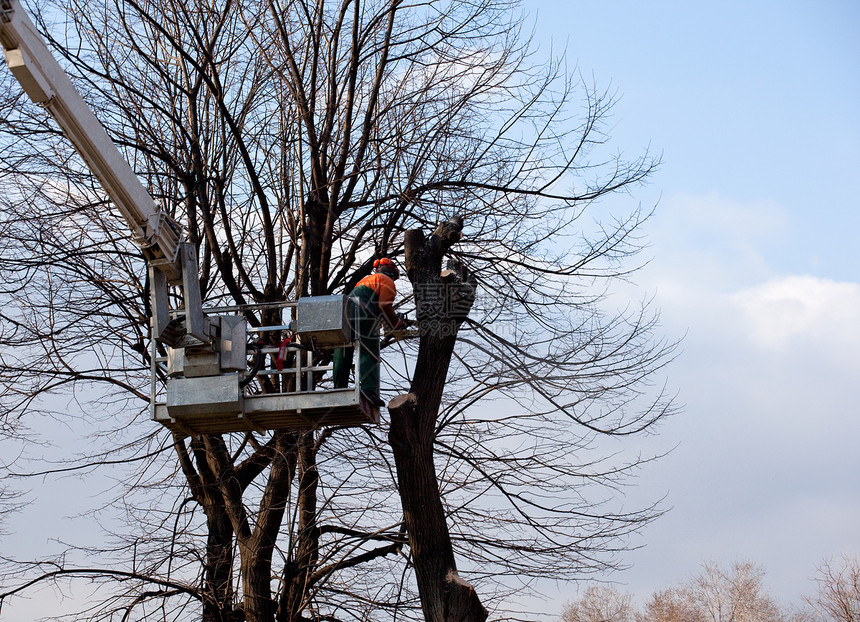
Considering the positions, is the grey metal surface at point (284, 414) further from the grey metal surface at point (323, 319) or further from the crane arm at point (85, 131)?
the crane arm at point (85, 131)

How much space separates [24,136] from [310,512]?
5.62 m

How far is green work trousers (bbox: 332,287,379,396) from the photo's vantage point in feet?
31.2

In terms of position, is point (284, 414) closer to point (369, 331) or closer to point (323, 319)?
point (323, 319)

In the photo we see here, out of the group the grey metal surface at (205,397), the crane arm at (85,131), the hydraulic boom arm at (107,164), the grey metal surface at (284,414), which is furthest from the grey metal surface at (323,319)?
the crane arm at (85,131)

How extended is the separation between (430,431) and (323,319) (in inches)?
67.3

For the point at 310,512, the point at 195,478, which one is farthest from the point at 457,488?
the point at 195,478

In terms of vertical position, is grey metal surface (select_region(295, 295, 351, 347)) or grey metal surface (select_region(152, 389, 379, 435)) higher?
grey metal surface (select_region(295, 295, 351, 347))

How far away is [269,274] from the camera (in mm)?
12570

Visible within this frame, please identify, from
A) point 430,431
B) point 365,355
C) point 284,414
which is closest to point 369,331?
point 365,355

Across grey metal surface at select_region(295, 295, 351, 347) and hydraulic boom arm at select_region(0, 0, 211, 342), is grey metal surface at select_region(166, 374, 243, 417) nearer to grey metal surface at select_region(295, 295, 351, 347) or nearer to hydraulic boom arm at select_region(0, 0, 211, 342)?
hydraulic boom arm at select_region(0, 0, 211, 342)

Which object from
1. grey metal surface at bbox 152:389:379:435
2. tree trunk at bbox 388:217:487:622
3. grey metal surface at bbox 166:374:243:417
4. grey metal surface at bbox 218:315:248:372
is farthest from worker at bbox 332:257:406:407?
tree trunk at bbox 388:217:487:622

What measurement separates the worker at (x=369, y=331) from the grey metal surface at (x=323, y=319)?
354mm

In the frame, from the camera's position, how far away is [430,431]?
792 cm

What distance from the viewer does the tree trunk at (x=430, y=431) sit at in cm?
757
